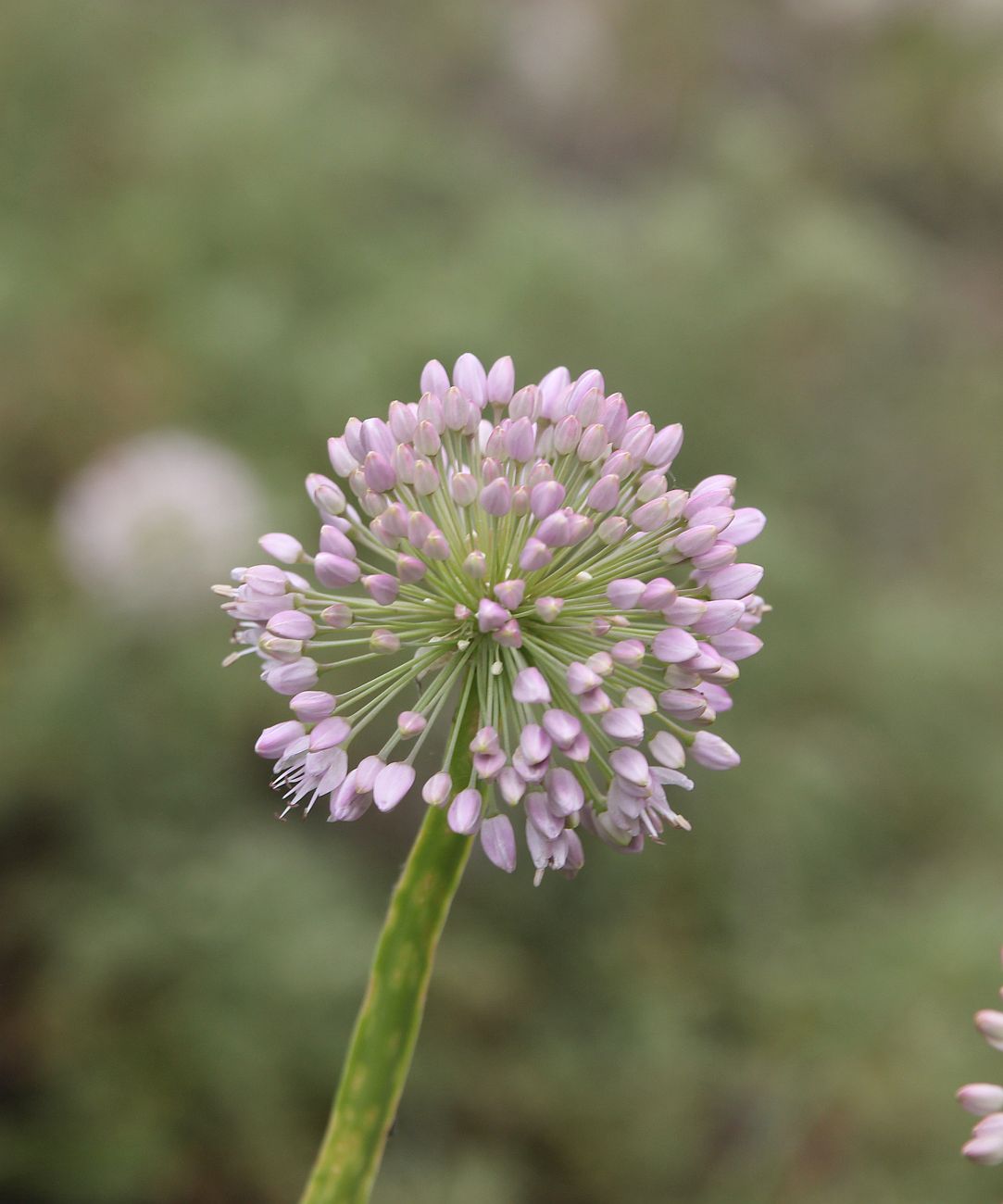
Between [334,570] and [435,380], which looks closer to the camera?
[334,570]

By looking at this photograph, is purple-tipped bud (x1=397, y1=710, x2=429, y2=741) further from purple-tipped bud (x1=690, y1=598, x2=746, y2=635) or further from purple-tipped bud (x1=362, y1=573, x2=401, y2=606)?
purple-tipped bud (x1=690, y1=598, x2=746, y2=635)

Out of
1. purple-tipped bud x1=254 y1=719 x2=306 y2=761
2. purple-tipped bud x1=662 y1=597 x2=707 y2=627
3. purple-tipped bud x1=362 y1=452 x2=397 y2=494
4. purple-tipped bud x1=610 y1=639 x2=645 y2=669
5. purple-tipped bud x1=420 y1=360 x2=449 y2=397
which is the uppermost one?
purple-tipped bud x1=420 y1=360 x2=449 y2=397

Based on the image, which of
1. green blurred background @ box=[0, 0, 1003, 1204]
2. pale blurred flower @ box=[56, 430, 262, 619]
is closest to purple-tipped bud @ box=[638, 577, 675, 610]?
green blurred background @ box=[0, 0, 1003, 1204]

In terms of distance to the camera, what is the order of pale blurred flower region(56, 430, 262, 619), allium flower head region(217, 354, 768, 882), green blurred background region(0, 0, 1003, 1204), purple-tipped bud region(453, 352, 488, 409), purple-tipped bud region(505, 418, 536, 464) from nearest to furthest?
allium flower head region(217, 354, 768, 882) < purple-tipped bud region(505, 418, 536, 464) < purple-tipped bud region(453, 352, 488, 409) < green blurred background region(0, 0, 1003, 1204) < pale blurred flower region(56, 430, 262, 619)

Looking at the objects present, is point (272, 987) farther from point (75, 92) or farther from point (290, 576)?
point (75, 92)

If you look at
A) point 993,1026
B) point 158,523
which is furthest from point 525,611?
point 158,523

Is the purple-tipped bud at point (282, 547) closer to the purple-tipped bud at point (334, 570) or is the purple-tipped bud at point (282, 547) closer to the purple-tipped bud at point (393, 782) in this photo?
the purple-tipped bud at point (334, 570)

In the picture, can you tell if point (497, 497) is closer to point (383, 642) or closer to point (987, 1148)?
point (383, 642)
